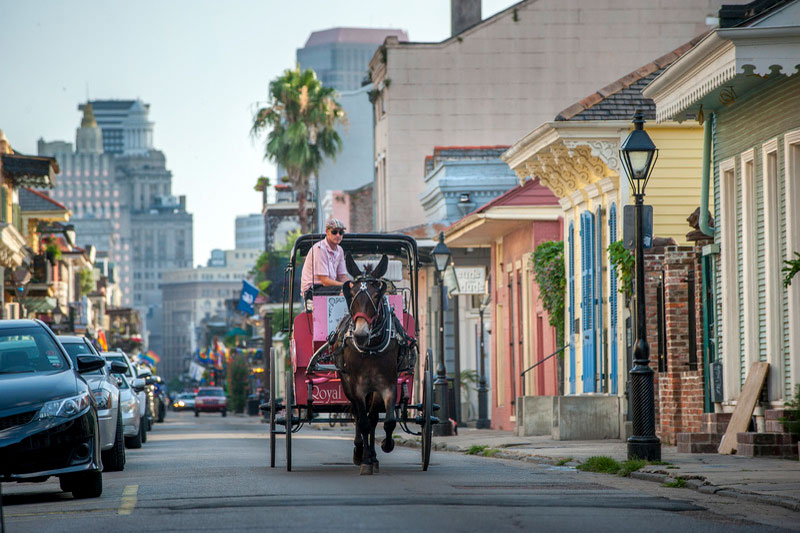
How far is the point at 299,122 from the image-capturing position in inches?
2509

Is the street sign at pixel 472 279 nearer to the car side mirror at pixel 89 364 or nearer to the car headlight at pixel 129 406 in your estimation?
the car headlight at pixel 129 406

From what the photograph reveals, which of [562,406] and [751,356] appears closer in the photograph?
[751,356]

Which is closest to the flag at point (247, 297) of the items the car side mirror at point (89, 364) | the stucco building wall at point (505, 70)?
the stucco building wall at point (505, 70)

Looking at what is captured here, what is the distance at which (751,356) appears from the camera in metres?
20.2

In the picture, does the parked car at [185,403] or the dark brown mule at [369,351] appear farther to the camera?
the parked car at [185,403]

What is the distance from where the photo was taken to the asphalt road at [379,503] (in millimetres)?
10578

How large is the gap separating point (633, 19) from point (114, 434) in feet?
98.9

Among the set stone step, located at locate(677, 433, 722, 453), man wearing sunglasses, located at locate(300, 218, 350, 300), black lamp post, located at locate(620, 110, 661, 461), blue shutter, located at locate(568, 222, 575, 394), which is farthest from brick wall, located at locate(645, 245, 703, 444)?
blue shutter, located at locate(568, 222, 575, 394)

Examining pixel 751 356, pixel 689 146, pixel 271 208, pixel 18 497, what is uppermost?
pixel 271 208

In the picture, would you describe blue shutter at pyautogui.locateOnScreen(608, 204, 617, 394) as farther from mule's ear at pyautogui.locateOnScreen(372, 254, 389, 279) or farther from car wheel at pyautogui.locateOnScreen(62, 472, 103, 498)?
car wheel at pyautogui.locateOnScreen(62, 472, 103, 498)

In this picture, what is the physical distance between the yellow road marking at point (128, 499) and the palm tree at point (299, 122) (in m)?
49.2

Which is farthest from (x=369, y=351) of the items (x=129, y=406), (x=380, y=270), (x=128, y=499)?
(x=129, y=406)

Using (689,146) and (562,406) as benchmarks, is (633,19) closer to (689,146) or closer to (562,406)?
(689,146)

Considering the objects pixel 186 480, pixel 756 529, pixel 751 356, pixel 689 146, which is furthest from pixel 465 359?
pixel 756 529
